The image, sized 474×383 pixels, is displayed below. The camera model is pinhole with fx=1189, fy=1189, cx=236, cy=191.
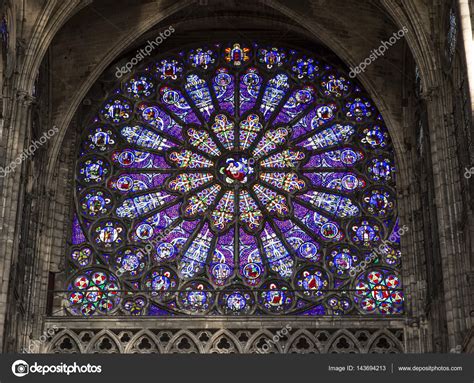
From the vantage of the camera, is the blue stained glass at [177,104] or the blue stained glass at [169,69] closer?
the blue stained glass at [177,104]

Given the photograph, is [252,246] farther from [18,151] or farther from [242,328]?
[18,151]

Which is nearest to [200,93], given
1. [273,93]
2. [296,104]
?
[273,93]

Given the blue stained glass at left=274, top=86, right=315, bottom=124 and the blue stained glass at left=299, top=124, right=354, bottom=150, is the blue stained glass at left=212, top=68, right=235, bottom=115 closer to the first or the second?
the blue stained glass at left=274, top=86, right=315, bottom=124

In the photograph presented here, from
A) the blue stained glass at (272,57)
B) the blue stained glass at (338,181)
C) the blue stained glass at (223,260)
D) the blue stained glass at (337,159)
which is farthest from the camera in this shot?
the blue stained glass at (272,57)

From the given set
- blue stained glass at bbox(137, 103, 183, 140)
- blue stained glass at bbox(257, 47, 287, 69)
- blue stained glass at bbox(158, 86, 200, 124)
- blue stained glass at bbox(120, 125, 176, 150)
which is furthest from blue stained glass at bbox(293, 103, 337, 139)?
blue stained glass at bbox(120, 125, 176, 150)

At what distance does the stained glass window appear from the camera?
20.0 metres

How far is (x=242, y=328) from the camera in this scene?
1931 cm

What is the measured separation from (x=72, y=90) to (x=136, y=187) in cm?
209

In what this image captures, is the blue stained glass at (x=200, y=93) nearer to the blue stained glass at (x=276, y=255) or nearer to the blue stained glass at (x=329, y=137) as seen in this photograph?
the blue stained glass at (x=329, y=137)

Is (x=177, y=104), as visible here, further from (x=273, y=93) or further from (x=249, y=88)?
(x=273, y=93)

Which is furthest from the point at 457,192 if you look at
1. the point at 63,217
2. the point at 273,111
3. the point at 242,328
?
the point at 63,217

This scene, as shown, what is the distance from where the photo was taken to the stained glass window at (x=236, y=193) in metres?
20.0

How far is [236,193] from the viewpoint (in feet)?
69.7

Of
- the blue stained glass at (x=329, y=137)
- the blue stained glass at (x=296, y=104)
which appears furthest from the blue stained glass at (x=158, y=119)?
the blue stained glass at (x=329, y=137)
